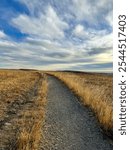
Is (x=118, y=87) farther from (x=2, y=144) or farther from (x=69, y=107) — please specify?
(x=69, y=107)

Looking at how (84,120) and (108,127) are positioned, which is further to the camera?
(84,120)

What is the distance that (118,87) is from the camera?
21.0 feet

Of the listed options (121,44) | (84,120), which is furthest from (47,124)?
(121,44)

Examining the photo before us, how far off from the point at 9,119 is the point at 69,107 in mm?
3734

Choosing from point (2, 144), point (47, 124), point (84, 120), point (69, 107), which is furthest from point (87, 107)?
point (2, 144)

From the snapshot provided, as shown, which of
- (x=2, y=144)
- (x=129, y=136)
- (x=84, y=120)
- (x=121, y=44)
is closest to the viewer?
(x=129, y=136)

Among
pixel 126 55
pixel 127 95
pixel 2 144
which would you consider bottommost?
pixel 2 144

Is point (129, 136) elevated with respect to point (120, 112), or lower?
lower

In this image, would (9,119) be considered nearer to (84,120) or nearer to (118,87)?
(84,120)

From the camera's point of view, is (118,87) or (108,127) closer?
(118,87)

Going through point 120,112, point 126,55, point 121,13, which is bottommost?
point 120,112

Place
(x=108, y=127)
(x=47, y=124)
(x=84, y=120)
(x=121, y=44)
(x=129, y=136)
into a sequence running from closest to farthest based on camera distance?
(x=129, y=136) < (x=121, y=44) < (x=108, y=127) < (x=47, y=124) < (x=84, y=120)

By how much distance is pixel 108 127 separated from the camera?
8.27 m

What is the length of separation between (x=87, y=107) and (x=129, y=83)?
6.37 m
